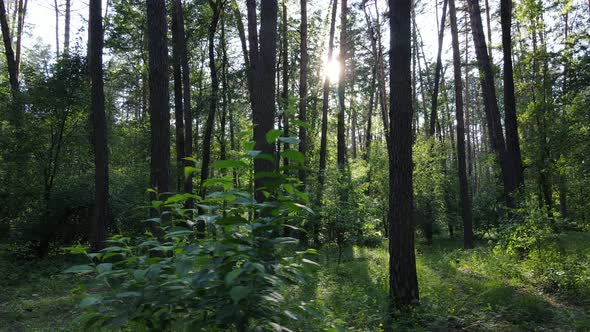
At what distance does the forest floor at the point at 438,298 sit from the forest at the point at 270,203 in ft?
0.15

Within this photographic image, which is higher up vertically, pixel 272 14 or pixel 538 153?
pixel 272 14

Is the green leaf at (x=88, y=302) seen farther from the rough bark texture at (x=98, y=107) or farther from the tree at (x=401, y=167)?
the rough bark texture at (x=98, y=107)

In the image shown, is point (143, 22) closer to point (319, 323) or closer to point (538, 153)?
point (319, 323)

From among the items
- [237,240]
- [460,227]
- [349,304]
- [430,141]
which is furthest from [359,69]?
[237,240]

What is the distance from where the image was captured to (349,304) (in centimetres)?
583

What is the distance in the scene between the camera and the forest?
5.96 ft

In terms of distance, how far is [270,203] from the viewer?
189cm

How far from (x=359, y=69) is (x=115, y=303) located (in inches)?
1156

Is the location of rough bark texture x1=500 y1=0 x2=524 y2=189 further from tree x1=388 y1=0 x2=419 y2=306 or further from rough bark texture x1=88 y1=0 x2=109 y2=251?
rough bark texture x1=88 y1=0 x2=109 y2=251

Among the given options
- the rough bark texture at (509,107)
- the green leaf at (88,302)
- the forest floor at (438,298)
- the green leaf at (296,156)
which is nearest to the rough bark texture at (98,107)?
the forest floor at (438,298)

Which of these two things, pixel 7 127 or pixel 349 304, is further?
pixel 7 127

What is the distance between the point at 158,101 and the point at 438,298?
6098mm

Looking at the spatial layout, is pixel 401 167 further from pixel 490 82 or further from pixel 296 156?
pixel 490 82

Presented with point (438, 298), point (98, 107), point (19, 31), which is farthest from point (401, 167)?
point (19, 31)
